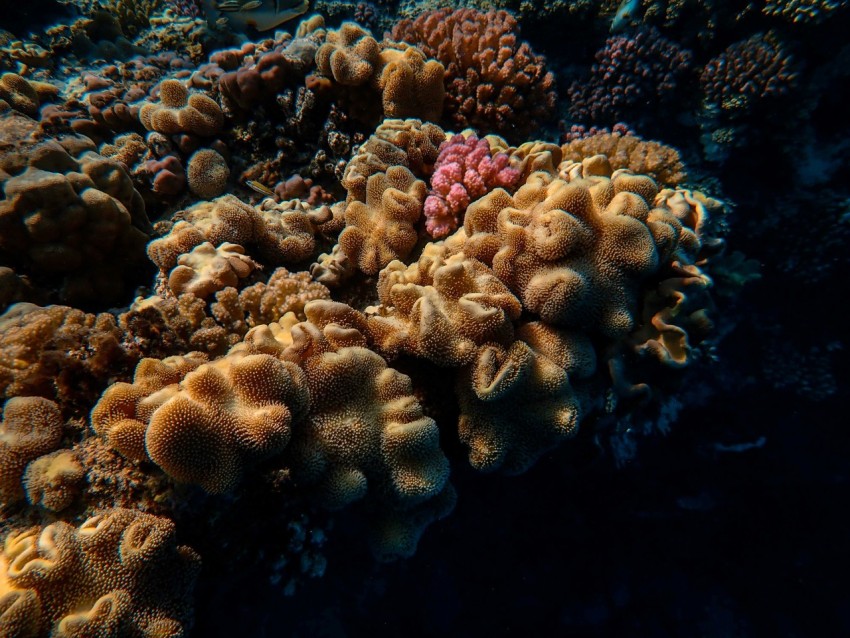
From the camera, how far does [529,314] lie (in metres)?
2.92

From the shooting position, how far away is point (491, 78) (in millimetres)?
4746

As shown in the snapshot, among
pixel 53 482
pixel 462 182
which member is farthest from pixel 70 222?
pixel 462 182

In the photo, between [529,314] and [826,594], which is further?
[826,594]

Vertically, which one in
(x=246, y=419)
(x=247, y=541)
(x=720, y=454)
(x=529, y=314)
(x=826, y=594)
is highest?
(x=529, y=314)

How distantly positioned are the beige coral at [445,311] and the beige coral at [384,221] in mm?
531

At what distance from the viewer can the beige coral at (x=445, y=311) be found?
8.13ft

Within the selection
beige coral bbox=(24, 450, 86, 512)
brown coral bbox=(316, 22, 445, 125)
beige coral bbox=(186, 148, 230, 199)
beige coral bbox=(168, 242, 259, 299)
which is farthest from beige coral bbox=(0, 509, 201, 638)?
brown coral bbox=(316, 22, 445, 125)

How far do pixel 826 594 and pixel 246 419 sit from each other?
10016 millimetres

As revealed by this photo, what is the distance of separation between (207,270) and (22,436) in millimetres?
1457

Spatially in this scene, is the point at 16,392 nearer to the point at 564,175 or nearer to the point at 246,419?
the point at 246,419

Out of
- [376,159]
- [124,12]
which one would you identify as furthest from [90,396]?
[124,12]

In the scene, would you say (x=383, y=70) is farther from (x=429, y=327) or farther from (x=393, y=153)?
(x=429, y=327)

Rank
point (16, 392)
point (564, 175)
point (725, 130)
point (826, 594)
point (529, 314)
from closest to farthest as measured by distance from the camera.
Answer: point (16, 392)
point (529, 314)
point (564, 175)
point (725, 130)
point (826, 594)

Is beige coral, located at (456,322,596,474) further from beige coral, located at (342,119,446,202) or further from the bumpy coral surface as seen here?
beige coral, located at (342,119,446,202)
